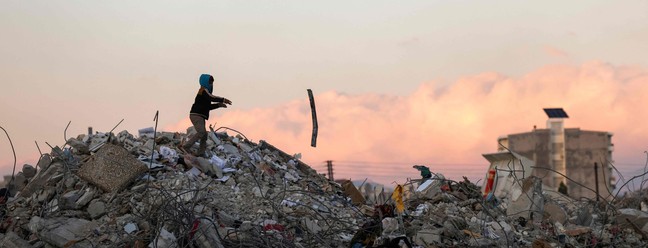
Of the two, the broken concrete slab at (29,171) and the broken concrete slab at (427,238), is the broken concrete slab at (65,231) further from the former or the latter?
the broken concrete slab at (427,238)

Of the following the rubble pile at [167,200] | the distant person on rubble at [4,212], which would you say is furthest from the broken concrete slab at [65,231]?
the distant person on rubble at [4,212]

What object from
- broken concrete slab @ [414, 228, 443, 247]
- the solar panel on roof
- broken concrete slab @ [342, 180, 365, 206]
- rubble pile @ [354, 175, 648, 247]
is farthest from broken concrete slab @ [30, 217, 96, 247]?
the solar panel on roof

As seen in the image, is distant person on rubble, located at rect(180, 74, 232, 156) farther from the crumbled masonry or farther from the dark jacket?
the crumbled masonry

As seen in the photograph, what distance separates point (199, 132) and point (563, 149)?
29983 millimetres

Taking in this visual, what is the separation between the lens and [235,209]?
33.4 feet

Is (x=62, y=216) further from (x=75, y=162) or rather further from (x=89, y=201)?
(x=75, y=162)

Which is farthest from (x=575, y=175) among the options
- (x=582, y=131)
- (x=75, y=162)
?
(x=75, y=162)

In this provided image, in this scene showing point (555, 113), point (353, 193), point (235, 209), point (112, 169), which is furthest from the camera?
point (555, 113)

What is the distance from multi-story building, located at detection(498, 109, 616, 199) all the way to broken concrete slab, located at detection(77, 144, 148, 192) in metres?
29.9

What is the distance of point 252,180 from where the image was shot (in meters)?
11.3

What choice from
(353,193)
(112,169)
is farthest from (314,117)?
(112,169)

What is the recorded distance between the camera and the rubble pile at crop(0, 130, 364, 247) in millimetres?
9102

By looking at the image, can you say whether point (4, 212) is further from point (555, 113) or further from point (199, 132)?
point (555, 113)

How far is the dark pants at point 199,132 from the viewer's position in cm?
1138
